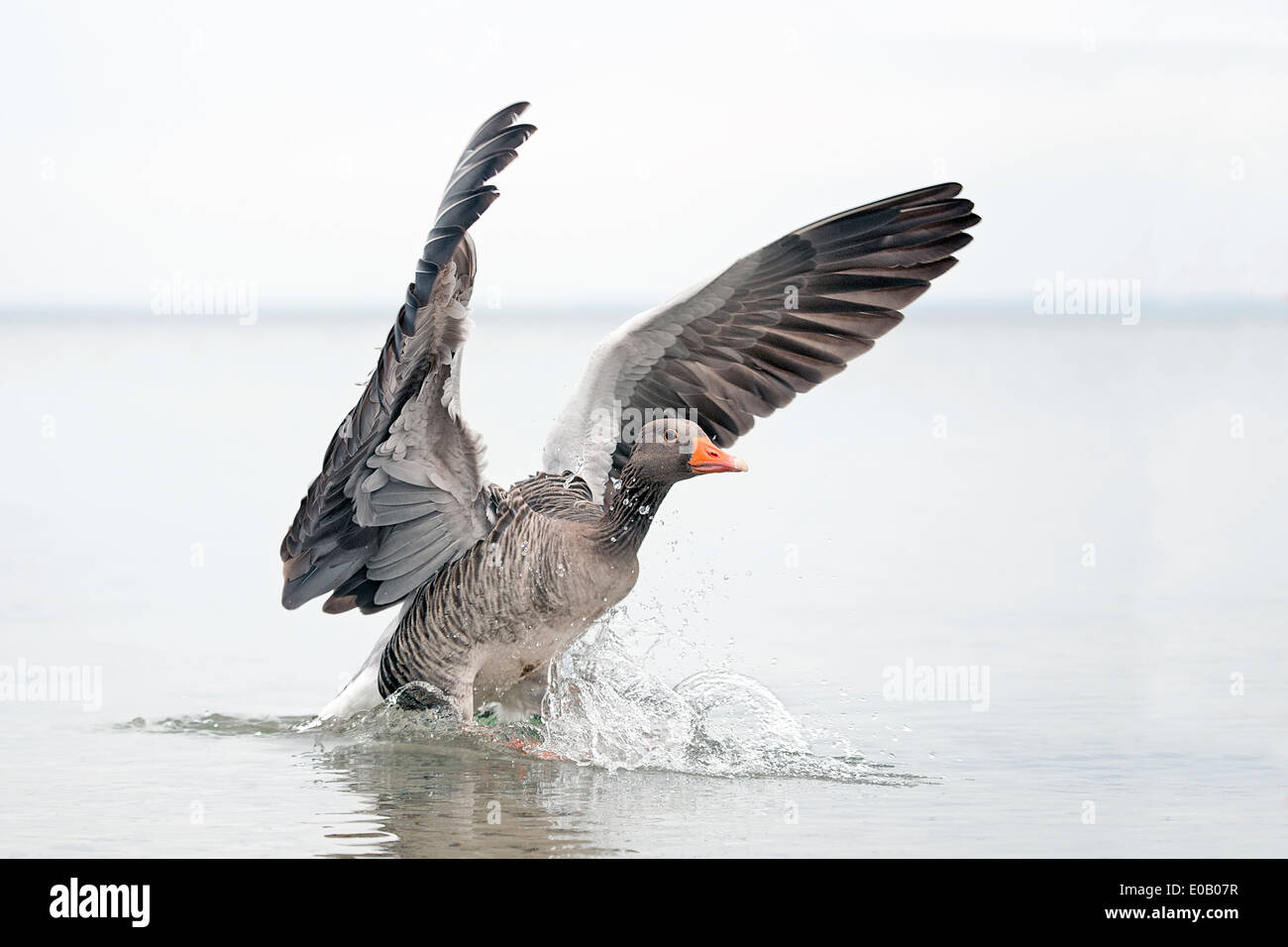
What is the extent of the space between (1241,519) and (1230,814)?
21.5ft

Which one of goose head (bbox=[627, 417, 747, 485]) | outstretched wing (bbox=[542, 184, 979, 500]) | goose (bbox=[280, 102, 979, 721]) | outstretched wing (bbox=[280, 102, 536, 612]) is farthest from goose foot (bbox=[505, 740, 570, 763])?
outstretched wing (bbox=[542, 184, 979, 500])

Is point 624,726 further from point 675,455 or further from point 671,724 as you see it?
point 675,455

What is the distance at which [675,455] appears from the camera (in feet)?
22.9

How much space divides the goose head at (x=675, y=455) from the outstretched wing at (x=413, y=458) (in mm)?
755

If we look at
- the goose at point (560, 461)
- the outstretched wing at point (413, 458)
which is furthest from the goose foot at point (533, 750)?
the outstretched wing at point (413, 458)

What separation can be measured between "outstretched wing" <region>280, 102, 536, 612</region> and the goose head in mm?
755

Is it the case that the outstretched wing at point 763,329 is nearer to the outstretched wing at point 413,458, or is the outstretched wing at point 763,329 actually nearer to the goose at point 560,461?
the goose at point 560,461

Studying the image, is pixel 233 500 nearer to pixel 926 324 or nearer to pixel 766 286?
pixel 766 286

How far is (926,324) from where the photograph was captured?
63.9m

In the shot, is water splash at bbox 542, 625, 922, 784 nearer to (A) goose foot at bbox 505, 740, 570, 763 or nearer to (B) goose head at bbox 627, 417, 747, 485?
(A) goose foot at bbox 505, 740, 570, 763

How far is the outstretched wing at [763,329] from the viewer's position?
7.69m

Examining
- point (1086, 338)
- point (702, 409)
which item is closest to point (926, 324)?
point (1086, 338)

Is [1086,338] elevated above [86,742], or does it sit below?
above

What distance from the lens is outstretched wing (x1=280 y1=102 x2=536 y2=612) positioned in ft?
20.0
